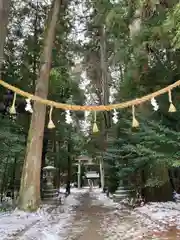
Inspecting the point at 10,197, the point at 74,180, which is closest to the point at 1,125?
the point at 10,197

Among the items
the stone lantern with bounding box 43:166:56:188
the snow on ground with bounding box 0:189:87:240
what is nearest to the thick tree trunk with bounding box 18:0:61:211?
the snow on ground with bounding box 0:189:87:240

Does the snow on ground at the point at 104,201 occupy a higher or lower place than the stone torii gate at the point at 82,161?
lower

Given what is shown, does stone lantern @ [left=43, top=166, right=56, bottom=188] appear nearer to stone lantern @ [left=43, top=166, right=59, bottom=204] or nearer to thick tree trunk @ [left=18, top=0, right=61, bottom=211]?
stone lantern @ [left=43, top=166, right=59, bottom=204]

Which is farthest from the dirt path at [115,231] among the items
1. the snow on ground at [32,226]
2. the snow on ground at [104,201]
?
the snow on ground at [104,201]

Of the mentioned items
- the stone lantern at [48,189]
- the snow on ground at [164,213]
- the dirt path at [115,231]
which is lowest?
the dirt path at [115,231]

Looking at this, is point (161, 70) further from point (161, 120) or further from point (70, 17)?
point (70, 17)

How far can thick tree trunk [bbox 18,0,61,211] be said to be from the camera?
1122 cm

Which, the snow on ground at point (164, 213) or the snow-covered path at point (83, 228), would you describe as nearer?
the snow-covered path at point (83, 228)

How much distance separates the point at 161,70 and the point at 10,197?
9.56m

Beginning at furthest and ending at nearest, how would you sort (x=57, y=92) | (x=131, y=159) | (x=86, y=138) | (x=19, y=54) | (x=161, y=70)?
(x=86, y=138)
(x=57, y=92)
(x=19, y=54)
(x=131, y=159)
(x=161, y=70)

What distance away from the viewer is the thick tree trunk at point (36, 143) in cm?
1122

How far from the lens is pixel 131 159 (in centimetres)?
1272

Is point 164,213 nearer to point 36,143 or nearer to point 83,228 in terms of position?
point 83,228

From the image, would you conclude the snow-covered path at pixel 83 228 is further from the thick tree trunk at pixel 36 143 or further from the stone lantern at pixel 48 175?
the stone lantern at pixel 48 175
